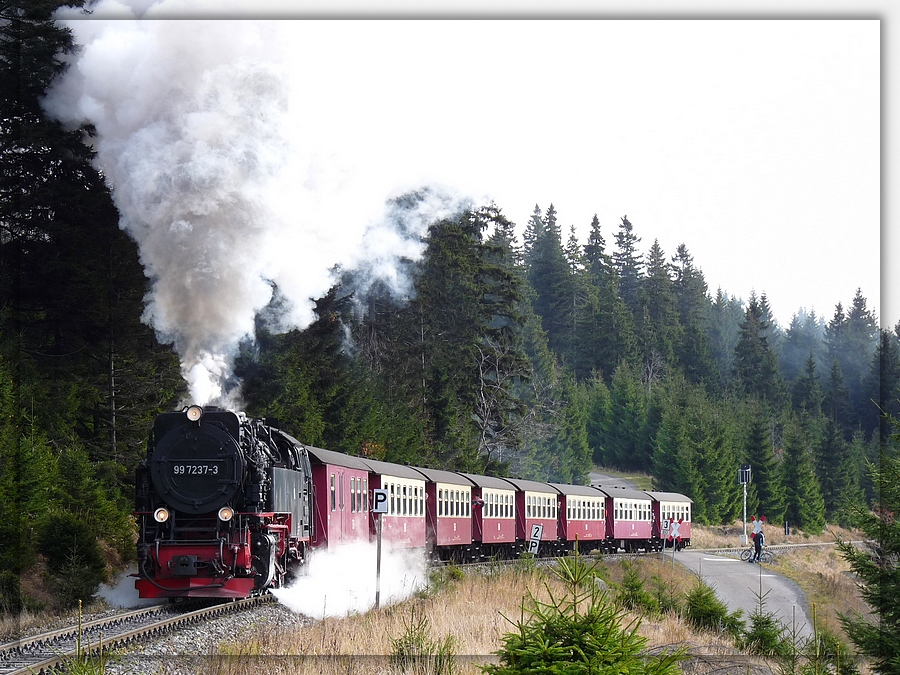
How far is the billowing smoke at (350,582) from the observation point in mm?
12320

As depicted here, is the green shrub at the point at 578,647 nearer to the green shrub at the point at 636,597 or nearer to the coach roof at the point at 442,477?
the green shrub at the point at 636,597

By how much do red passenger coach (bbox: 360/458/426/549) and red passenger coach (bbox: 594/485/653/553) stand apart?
30.6ft

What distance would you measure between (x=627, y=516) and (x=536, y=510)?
4222 millimetres

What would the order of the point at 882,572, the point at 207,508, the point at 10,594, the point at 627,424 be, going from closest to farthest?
the point at 882,572 → the point at 207,508 → the point at 10,594 → the point at 627,424

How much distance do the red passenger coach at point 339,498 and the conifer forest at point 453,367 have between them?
3.16 metres

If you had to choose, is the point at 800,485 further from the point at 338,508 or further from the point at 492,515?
the point at 338,508

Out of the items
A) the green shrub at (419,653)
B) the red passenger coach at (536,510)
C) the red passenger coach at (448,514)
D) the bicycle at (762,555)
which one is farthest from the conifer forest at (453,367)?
the green shrub at (419,653)

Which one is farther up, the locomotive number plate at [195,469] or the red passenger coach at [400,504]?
the locomotive number plate at [195,469]

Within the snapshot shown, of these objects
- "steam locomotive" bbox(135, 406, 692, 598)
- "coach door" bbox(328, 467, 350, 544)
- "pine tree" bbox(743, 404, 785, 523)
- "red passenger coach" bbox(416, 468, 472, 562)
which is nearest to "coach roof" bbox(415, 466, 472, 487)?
"red passenger coach" bbox(416, 468, 472, 562)

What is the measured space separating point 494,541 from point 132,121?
11.4 m

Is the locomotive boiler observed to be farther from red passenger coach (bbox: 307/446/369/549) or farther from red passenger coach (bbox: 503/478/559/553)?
red passenger coach (bbox: 503/478/559/553)

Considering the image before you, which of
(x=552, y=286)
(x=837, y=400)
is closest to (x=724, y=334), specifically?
(x=837, y=400)

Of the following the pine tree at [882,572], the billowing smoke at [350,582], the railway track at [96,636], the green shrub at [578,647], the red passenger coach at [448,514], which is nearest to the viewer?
the green shrub at [578,647]

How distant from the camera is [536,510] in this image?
23.0 m
